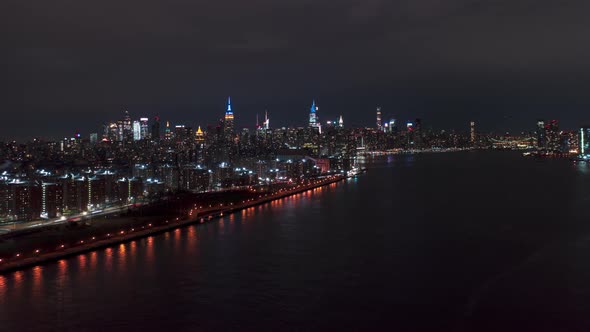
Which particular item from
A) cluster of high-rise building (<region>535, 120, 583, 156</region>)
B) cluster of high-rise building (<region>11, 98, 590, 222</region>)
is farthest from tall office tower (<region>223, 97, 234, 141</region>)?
cluster of high-rise building (<region>535, 120, 583, 156</region>)

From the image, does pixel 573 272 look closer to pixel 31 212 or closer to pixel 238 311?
pixel 238 311

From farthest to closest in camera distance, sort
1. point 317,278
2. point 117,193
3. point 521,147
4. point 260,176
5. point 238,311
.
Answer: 1. point 521,147
2. point 260,176
3. point 117,193
4. point 317,278
5. point 238,311

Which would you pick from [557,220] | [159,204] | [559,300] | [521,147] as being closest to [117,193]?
[159,204]

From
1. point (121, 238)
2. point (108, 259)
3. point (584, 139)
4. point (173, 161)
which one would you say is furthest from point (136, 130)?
point (108, 259)

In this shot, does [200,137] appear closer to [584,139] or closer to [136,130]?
[136,130]

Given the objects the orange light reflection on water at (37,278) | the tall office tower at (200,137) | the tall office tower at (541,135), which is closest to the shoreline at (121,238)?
the orange light reflection on water at (37,278)

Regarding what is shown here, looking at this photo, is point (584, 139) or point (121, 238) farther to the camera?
point (584, 139)

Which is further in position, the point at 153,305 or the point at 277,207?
the point at 277,207

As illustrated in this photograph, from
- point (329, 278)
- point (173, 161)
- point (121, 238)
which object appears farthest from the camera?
point (173, 161)
